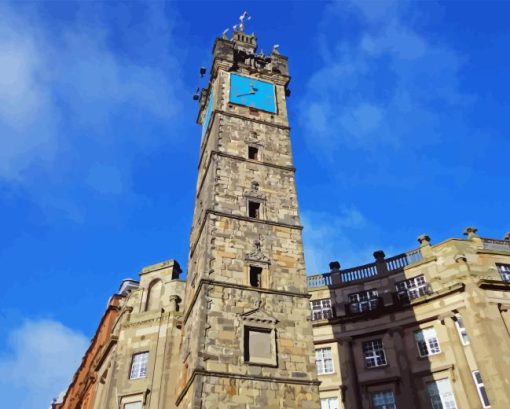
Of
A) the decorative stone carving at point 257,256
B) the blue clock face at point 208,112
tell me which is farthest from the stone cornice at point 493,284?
the blue clock face at point 208,112

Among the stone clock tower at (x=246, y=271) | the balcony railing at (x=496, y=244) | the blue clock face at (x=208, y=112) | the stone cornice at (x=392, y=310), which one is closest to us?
the stone clock tower at (x=246, y=271)

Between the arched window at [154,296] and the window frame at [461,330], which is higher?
the arched window at [154,296]

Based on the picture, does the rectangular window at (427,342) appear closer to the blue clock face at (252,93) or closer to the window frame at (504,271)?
the window frame at (504,271)

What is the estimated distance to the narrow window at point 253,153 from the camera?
27.9 m

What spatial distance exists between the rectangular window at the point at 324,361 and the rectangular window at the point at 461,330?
317 inches

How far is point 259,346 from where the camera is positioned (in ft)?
64.3

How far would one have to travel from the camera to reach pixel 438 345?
27859 millimetres

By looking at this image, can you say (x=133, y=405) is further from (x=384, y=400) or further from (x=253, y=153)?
(x=253, y=153)

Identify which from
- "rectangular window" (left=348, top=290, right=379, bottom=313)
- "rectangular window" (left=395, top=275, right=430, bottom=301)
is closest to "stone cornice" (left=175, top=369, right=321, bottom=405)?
"rectangular window" (left=348, top=290, right=379, bottom=313)

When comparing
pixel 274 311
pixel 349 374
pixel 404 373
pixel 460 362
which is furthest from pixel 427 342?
pixel 274 311

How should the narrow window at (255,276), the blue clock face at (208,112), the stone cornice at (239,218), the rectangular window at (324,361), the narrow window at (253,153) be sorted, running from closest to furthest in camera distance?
the narrow window at (255,276) → the stone cornice at (239,218) → the narrow window at (253,153) → the rectangular window at (324,361) → the blue clock face at (208,112)

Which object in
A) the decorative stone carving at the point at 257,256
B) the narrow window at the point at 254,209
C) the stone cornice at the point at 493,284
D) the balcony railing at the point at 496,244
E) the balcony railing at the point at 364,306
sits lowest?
the decorative stone carving at the point at 257,256

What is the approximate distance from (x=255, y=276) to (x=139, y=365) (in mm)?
10396

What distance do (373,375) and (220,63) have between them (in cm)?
2277
